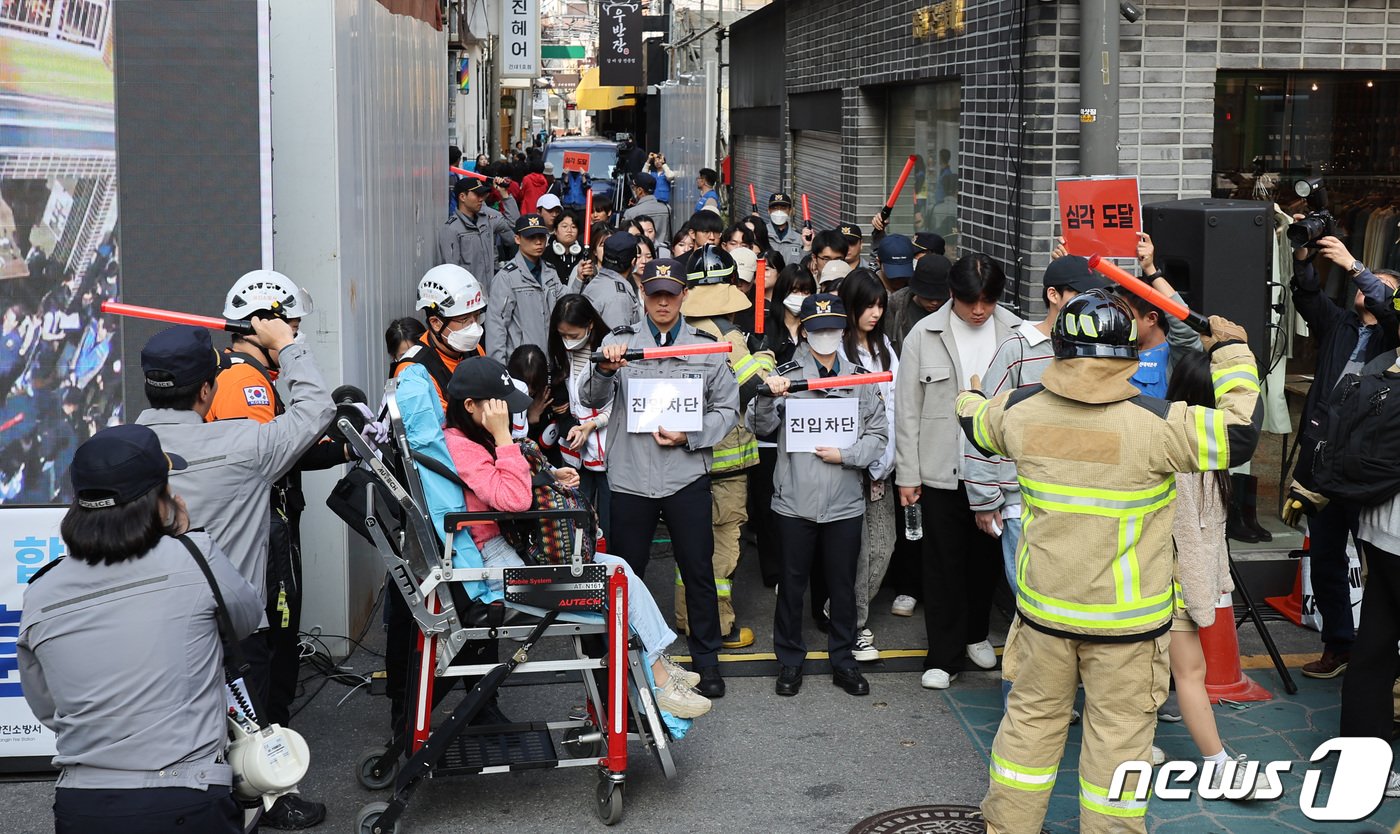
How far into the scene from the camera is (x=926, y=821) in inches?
203

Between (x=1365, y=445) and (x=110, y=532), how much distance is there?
4515mm

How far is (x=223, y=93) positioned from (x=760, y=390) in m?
2.75

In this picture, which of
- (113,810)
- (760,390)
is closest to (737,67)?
(760,390)

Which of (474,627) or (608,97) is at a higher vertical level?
(608,97)

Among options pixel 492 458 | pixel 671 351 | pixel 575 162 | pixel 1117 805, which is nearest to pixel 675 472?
pixel 671 351

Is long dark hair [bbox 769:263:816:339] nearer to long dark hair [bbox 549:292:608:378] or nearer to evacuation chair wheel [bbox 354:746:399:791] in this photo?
long dark hair [bbox 549:292:608:378]

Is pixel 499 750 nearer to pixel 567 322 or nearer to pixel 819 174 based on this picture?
pixel 567 322

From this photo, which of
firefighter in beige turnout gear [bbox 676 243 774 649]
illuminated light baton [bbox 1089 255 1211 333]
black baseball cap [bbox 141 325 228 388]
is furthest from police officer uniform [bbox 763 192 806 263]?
black baseball cap [bbox 141 325 228 388]

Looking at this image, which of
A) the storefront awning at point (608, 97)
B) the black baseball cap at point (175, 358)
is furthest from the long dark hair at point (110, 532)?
the storefront awning at point (608, 97)

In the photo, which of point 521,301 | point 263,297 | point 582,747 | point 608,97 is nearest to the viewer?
point 582,747

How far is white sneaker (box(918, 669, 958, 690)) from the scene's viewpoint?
257 inches

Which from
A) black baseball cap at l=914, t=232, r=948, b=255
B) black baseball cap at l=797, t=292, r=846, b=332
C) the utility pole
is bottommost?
black baseball cap at l=797, t=292, r=846, b=332

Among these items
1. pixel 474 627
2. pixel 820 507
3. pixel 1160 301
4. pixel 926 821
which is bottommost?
pixel 926 821

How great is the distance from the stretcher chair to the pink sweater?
0.06 metres
